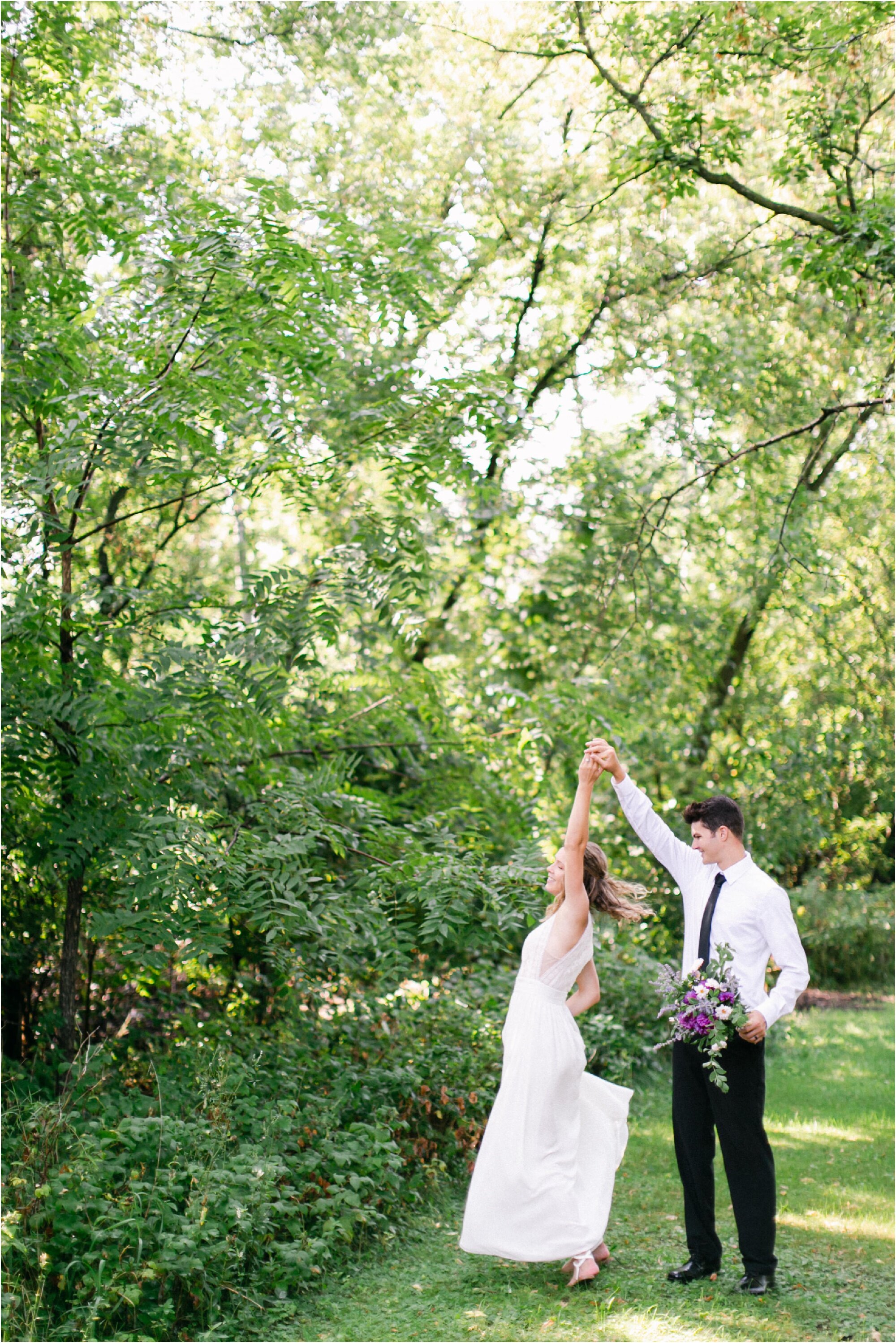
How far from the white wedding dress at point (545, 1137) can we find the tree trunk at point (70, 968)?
2.50 metres

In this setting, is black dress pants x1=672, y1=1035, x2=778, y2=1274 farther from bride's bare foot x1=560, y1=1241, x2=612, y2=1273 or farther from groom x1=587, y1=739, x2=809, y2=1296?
bride's bare foot x1=560, y1=1241, x2=612, y2=1273

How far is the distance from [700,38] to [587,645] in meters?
5.36

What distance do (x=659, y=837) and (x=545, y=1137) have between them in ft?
4.68

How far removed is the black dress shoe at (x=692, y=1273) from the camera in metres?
4.83

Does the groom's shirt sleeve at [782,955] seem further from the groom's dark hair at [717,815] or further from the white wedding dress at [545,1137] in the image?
the white wedding dress at [545,1137]

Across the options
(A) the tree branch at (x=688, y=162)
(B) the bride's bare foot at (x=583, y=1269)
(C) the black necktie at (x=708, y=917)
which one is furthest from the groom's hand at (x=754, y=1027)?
(A) the tree branch at (x=688, y=162)

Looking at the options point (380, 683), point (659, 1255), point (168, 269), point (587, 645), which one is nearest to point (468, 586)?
point (587, 645)

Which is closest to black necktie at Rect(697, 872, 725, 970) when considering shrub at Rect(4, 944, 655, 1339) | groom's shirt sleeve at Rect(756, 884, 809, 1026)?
groom's shirt sleeve at Rect(756, 884, 809, 1026)

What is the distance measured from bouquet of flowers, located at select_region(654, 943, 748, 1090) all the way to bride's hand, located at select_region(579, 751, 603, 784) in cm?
89

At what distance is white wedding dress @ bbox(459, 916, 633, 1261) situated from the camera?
464 cm

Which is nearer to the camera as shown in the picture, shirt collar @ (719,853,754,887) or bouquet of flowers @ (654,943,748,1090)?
bouquet of flowers @ (654,943,748,1090)

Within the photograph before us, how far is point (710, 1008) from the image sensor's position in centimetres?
453

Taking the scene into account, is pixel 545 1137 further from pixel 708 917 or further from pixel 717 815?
pixel 717 815

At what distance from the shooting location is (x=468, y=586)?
36.6 ft
